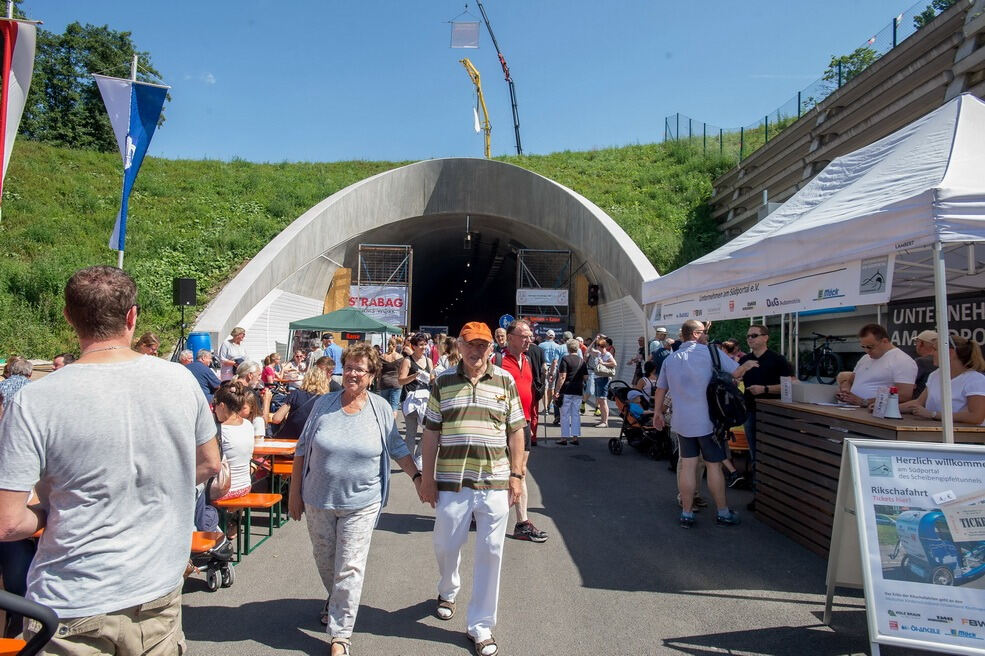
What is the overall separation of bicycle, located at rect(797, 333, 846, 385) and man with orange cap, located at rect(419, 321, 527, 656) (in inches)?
486

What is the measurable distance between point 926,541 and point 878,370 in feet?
9.06

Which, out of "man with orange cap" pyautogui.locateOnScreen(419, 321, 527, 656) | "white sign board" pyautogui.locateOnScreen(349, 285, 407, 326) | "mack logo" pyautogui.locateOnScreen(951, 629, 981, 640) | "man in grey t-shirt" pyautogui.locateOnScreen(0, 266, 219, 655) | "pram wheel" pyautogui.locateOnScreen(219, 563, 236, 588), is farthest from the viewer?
"white sign board" pyautogui.locateOnScreen(349, 285, 407, 326)

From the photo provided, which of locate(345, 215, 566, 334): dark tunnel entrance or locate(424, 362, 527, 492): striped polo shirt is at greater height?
locate(345, 215, 566, 334): dark tunnel entrance

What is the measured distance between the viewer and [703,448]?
233 inches

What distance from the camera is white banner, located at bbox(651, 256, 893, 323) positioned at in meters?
4.54

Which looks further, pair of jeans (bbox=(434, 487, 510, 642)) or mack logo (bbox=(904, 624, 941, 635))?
pair of jeans (bbox=(434, 487, 510, 642))

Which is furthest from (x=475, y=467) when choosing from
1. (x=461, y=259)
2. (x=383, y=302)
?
(x=461, y=259)

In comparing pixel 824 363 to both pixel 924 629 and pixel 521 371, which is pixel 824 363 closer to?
pixel 521 371

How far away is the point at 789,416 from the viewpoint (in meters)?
5.74

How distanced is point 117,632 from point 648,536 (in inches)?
187

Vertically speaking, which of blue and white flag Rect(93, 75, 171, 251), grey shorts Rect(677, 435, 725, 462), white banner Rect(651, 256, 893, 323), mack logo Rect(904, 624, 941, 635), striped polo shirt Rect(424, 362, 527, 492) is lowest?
mack logo Rect(904, 624, 941, 635)

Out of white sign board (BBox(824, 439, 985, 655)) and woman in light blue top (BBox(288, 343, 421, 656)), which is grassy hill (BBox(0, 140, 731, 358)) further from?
white sign board (BBox(824, 439, 985, 655))

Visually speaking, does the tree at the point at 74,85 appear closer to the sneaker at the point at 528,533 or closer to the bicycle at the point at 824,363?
the bicycle at the point at 824,363

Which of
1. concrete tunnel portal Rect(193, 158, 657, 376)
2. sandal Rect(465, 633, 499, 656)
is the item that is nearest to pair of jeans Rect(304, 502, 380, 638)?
sandal Rect(465, 633, 499, 656)
